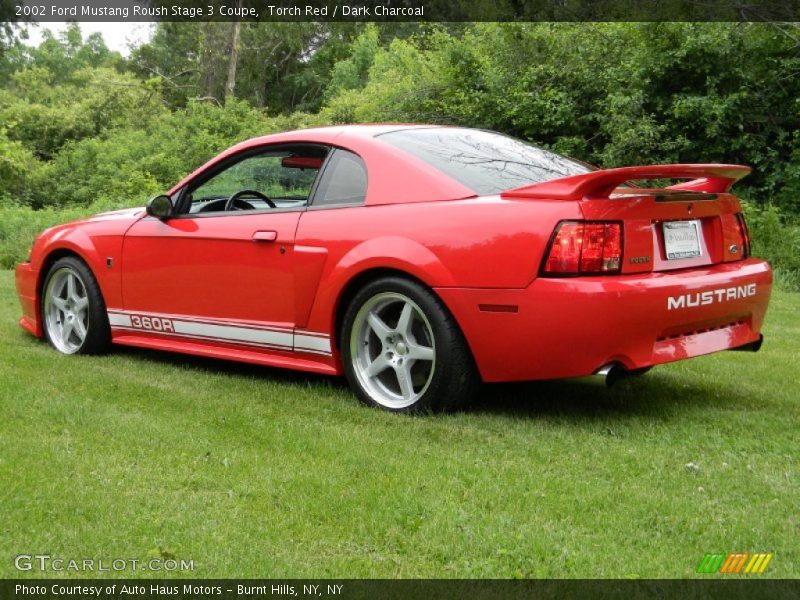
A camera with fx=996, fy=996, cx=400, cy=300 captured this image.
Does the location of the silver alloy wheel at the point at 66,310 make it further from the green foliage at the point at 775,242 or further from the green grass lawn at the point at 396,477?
the green foliage at the point at 775,242

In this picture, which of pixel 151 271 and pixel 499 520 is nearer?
pixel 499 520

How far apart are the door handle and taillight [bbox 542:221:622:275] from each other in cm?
162

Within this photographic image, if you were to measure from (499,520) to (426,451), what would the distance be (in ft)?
2.88

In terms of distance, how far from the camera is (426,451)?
411cm

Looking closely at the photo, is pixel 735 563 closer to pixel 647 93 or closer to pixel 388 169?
pixel 388 169

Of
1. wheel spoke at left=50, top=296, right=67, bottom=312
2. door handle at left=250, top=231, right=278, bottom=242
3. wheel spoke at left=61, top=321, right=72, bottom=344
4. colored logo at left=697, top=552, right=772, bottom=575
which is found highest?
door handle at left=250, top=231, right=278, bottom=242

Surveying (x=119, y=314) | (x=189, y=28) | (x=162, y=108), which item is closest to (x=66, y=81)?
(x=189, y=28)

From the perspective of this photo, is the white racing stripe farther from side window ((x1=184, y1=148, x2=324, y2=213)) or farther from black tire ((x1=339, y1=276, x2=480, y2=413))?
side window ((x1=184, y1=148, x2=324, y2=213))

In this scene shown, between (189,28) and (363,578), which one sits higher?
(189,28)

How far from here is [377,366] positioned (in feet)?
16.3

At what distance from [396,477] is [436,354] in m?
1.03

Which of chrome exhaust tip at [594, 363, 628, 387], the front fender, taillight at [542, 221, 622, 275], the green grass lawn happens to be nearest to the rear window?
taillight at [542, 221, 622, 275]

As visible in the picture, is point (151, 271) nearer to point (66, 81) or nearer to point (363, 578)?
point (363, 578)

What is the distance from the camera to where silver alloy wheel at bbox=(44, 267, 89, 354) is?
6.52 m
